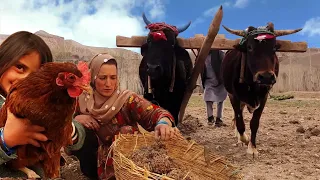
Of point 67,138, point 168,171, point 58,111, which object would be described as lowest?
point 168,171

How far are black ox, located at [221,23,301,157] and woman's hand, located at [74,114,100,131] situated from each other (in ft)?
8.02

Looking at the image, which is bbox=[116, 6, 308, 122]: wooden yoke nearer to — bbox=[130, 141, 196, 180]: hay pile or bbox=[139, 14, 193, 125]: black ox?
bbox=[139, 14, 193, 125]: black ox

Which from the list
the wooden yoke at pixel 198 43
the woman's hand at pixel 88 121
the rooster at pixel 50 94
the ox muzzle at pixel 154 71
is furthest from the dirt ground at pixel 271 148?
the rooster at pixel 50 94

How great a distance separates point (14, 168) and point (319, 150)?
4.96m

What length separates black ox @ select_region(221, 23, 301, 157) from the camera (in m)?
5.25

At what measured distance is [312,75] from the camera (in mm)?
23516

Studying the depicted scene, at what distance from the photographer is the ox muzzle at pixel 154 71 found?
505 centimetres

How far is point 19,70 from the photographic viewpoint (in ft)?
8.26

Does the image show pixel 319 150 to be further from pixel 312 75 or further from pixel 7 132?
pixel 312 75

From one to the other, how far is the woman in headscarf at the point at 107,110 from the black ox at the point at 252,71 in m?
2.16

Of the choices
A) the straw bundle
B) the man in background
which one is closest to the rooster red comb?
the straw bundle

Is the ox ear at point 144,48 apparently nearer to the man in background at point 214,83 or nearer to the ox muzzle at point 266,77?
the ox muzzle at point 266,77

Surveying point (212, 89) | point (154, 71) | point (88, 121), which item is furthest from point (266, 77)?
point (212, 89)

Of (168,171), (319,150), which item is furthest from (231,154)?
(168,171)
